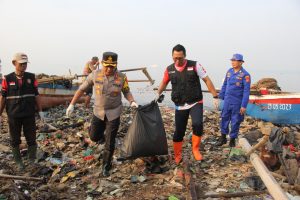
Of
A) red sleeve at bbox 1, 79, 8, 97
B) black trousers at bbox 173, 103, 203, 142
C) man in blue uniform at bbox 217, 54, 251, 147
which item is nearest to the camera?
black trousers at bbox 173, 103, 203, 142

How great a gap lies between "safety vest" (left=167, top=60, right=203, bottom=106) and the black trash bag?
0.53 meters

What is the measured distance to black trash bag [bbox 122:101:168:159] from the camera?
535 centimetres

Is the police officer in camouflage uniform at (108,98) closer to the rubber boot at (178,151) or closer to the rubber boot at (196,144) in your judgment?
the rubber boot at (178,151)

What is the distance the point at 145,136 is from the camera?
5395 mm

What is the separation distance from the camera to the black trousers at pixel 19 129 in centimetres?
605

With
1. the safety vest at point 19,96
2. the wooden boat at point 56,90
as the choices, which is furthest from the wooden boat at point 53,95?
the safety vest at point 19,96

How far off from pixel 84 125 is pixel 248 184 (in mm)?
5884

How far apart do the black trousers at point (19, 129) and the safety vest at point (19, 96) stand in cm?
14

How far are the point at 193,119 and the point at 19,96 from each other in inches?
122

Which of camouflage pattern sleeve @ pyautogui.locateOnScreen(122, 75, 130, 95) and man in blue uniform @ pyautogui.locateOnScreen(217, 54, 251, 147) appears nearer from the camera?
camouflage pattern sleeve @ pyautogui.locateOnScreen(122, 75, 130, 95)

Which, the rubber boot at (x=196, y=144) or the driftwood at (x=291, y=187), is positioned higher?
the rubber boot at (x=196, y=144)

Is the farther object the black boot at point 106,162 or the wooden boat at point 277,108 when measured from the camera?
the wooden boat at point 277,108

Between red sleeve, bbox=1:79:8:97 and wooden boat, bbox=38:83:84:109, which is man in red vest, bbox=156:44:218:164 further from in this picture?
wooden boat, bbox=38:83:84:109

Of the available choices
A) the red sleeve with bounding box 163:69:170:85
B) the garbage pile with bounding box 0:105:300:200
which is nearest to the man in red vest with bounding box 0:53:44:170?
the garbage pile with bounding box 0:105:300:200
